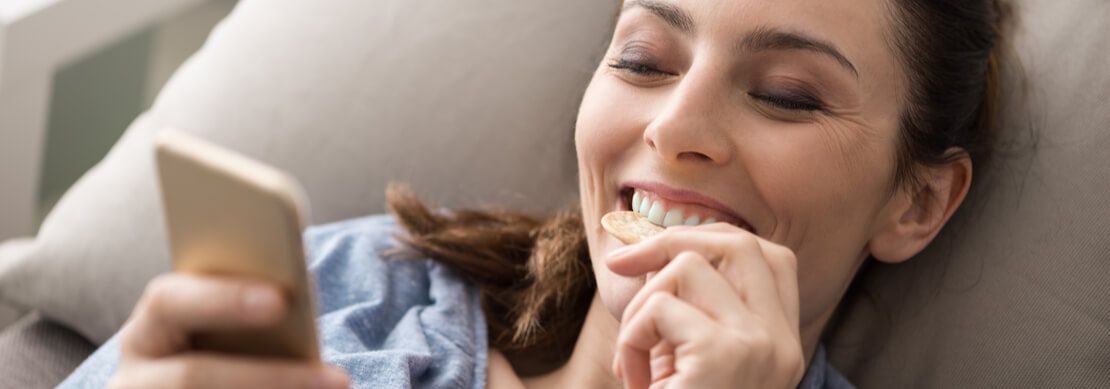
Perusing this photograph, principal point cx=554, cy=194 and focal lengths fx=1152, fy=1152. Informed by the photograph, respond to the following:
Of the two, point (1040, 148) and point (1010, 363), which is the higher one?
point (1040, 148)

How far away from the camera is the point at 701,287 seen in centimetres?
88

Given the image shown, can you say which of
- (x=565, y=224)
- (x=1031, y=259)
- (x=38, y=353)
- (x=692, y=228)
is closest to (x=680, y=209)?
(x=692, y=228)

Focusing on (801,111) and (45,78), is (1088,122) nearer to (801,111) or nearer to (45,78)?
(801,111)

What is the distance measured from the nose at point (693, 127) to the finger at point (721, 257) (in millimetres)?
126

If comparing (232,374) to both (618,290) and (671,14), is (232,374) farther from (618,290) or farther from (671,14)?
(671,14)

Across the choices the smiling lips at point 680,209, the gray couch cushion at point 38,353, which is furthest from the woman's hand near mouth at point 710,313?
the gray couch cushion at point 38,353

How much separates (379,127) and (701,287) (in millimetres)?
A: 786

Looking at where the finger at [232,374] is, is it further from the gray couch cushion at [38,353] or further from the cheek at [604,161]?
the gray couch cushion at [38,353]

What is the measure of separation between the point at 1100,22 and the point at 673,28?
1.89ft

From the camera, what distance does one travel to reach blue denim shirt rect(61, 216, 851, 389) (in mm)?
1165

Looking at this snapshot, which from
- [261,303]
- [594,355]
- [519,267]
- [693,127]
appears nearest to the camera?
[261,303]

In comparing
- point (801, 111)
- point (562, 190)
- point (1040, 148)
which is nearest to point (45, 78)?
point (562, 190)

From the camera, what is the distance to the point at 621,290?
108cm

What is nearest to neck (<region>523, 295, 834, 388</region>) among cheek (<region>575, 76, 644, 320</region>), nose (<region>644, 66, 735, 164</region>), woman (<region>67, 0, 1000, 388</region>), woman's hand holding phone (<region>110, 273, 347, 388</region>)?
woman (<region>67, 0, 1000, 388</region>)
